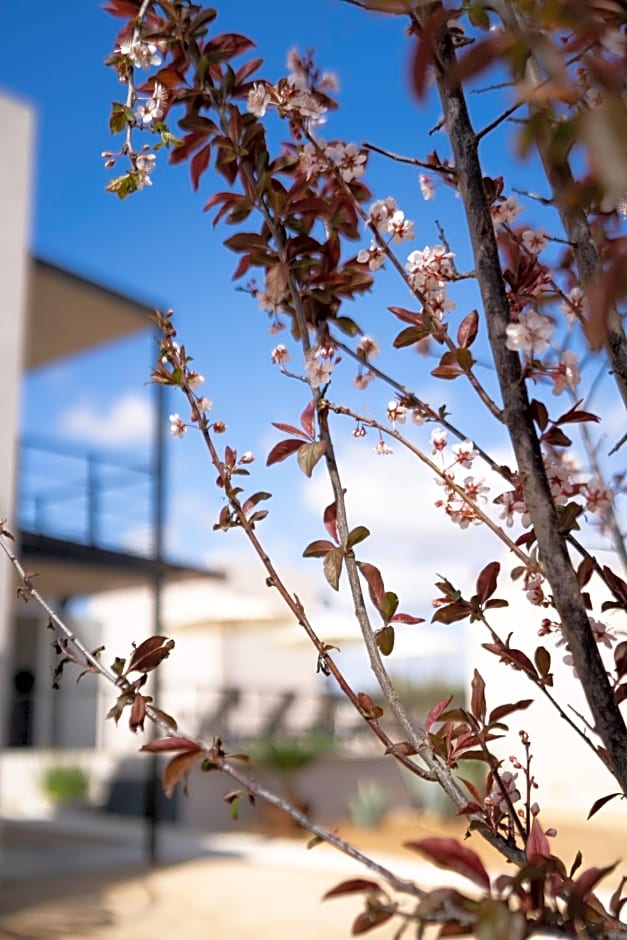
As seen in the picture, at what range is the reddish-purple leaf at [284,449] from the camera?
0.93 meters

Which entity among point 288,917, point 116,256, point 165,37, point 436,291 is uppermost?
point 116,256

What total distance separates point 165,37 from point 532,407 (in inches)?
21.0

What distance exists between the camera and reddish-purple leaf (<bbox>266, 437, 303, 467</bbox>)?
0.93 metres

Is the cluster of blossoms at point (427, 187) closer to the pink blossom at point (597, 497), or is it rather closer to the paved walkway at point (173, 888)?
the pink blossom at point (597, 497)

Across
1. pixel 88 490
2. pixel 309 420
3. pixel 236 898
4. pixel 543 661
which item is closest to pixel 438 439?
pixel 309 420

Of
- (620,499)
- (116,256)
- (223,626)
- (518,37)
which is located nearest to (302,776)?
(223,626)

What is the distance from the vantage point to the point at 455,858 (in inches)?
23.5

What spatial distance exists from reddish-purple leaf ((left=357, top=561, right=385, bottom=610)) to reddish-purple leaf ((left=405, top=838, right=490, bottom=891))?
0.31 m

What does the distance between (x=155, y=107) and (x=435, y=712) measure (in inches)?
26.4

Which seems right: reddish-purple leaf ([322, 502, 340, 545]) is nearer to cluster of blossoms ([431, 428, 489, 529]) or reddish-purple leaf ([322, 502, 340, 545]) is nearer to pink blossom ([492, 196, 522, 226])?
cluster of blossoms ([431, 428, 489, 529])

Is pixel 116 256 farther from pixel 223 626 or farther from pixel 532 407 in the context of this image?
pixel 532 407

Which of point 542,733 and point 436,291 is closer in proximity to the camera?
point 436,291

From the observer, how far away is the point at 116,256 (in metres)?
30.2

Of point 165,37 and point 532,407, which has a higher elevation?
point 165,37
